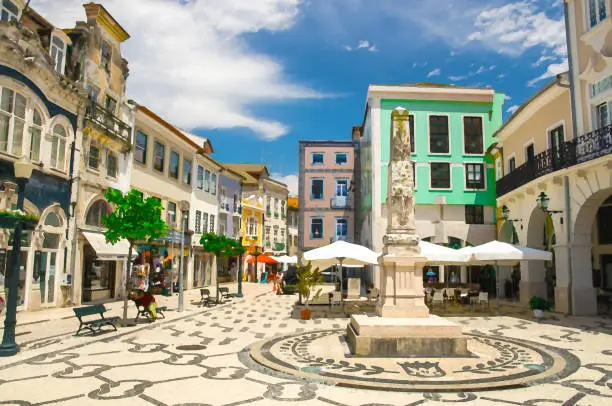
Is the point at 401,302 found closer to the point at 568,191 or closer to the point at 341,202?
the point at 568,191

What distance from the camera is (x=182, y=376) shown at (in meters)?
7.58

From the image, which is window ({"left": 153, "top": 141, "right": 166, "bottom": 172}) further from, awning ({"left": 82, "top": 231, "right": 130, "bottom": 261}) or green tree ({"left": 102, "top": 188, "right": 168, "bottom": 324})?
green tree ({"left": 102, "top": 188, "right": 168, "bottom": 324})

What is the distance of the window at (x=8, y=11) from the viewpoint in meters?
14.8

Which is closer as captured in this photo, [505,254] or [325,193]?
[505,254]

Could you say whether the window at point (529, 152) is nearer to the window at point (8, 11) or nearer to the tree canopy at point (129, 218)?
the tree canopy at point (129, 218)

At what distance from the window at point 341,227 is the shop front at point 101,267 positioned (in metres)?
19.9

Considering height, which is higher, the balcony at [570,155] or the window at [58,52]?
the window at [58,52]

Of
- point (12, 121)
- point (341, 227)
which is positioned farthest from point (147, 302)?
point (341, 227)

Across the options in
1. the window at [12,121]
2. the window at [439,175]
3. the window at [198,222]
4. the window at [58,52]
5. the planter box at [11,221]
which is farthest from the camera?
the window at [198,222]

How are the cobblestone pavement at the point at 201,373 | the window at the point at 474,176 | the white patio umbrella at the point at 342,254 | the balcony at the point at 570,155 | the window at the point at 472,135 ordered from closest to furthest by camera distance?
the cobblestone pavement at the point at 201,373 → the balcony at the point at 570,155 → the white patio umbrella at the point at 342,254 → the window at the point at 474,176 → the window at the point at 472,135

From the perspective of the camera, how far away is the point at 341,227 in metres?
38.2

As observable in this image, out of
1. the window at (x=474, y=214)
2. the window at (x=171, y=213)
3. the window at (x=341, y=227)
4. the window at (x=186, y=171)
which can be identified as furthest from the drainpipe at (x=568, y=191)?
the window at (x=341, y=227)

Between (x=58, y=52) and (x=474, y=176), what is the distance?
925 inches

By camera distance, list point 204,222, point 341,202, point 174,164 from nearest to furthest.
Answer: point 174,164 < point 204,222 < point 341,202
